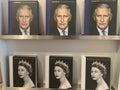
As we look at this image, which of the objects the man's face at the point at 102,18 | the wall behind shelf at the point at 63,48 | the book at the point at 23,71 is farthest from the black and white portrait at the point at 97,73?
the book at the point at 23,71

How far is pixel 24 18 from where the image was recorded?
1.42m

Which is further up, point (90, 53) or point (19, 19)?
point (19, 19)

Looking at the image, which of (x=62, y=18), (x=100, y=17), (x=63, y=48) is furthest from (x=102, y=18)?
(x=63, y=48)

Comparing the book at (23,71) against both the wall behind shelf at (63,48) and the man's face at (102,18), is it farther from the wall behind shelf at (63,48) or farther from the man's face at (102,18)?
the man's face at (102,18)

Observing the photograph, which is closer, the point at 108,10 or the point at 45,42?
the point at 108,10

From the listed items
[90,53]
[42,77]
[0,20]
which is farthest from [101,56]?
[0,20]

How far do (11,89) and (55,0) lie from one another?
0.70 meters

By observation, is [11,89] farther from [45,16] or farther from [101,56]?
[101,56]

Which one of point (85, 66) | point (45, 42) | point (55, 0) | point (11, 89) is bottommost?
point (11, 89)

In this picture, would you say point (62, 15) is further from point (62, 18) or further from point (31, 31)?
point (31, 31)

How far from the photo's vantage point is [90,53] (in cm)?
153

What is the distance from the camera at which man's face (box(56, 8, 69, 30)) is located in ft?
4.56

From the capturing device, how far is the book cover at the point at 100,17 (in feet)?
4.45

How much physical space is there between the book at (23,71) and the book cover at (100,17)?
1.46ft
